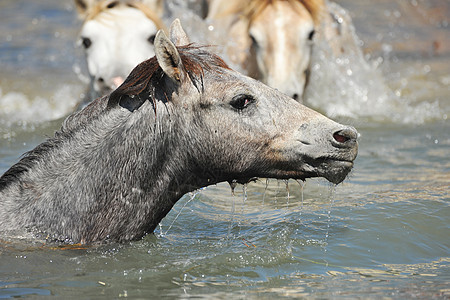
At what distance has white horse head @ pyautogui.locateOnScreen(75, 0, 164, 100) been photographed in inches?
290

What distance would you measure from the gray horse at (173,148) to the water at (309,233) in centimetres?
21

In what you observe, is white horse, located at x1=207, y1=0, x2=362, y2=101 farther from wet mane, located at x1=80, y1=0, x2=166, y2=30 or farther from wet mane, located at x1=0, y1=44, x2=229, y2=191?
wet mane, located at x1=0, y1=44, x2=229, y2=191

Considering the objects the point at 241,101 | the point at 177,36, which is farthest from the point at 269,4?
the point at 241,101

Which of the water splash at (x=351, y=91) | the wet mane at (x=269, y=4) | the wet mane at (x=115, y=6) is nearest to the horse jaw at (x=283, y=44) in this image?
the wet mane at (x=269, y=4)

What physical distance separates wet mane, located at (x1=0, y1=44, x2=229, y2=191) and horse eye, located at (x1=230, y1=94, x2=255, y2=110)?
8.2 inches

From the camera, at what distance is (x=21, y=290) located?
156 inches

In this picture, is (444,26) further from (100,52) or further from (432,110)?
(100,52)

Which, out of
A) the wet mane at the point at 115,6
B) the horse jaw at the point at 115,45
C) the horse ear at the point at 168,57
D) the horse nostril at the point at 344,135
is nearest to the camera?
the horse ear at the point at 168,57

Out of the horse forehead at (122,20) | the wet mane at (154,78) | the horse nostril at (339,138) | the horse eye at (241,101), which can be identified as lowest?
the horse nostril at (339,138)

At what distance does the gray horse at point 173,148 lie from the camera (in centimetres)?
414

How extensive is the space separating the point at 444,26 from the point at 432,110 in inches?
292

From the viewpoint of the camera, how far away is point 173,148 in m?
4.19

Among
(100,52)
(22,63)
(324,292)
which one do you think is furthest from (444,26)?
(324,292)

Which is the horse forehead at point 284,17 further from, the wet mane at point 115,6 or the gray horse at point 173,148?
the gray horse at point 173,148
